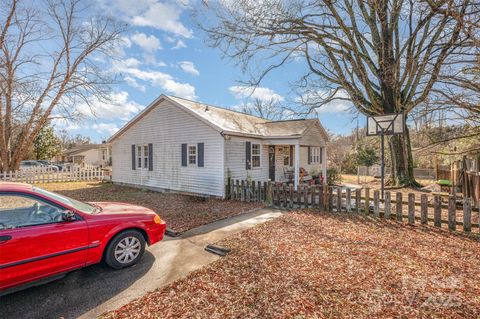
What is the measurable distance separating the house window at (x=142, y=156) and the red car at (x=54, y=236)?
1084 cm

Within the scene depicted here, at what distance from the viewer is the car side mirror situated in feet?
11.4

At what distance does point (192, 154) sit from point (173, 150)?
1.48m

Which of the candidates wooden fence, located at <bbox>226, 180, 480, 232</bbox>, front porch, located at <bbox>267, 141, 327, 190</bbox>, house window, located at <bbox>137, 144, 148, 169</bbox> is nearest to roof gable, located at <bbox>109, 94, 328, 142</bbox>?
front porch, located at <bbox>267, 141, 327, 190</bbox>

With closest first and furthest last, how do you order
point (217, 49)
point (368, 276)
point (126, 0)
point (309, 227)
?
point (368, 276)
point (309, 227)
point (126, 0)
point (217, 49)

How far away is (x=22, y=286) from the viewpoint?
3115 mm

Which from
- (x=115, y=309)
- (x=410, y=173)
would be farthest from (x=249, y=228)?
(x=410, y=173)

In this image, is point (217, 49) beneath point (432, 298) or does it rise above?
above

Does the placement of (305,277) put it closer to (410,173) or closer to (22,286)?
(22,286)

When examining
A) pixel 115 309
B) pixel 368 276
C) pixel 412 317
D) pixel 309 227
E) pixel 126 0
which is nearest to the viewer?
pixel 412 317

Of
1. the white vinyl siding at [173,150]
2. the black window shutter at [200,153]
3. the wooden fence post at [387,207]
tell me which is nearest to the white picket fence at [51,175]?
the white vinyl siding at [173,150]

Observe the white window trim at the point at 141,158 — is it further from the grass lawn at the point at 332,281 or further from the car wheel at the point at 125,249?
the grass lawn at the point at 332,281

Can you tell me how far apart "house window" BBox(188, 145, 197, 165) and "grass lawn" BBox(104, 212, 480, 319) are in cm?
713

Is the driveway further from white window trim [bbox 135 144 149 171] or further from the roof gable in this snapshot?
white window trim [bbox 135 144 149 171]

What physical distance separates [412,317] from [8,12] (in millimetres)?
25188
